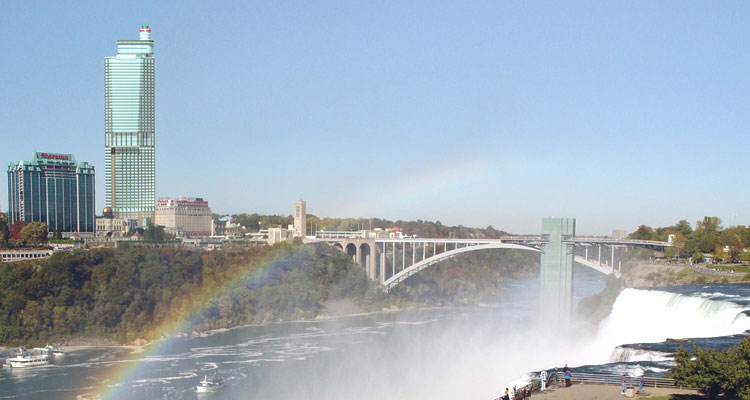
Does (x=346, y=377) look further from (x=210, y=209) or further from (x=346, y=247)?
(x=210, y=209)

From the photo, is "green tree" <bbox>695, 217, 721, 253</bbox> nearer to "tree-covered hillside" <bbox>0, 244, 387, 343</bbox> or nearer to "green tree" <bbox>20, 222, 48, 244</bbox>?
"tree-covered hillside" <bbox>0, 244, 387, 343</bbox>

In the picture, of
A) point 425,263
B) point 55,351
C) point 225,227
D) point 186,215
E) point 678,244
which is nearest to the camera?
point 55,351

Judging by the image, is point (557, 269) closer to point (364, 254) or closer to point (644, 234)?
point (644, 234)

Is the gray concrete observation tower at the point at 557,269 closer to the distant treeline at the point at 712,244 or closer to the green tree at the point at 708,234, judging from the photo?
the distant treeline at the point at 712,244

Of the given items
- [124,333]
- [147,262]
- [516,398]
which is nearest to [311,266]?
[147,262]

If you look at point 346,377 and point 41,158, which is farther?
point 41,158

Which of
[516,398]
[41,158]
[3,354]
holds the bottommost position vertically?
[3,354]

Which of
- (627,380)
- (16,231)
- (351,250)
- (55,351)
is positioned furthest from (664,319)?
(16,231)
